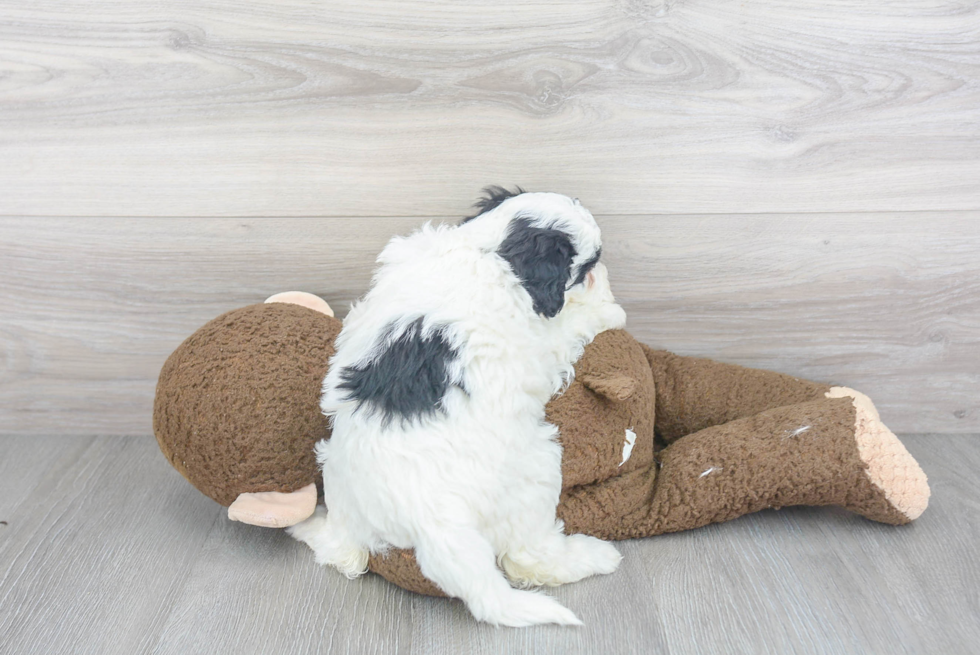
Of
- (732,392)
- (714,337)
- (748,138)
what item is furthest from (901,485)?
(748,138)

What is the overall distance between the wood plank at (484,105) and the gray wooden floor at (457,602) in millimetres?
493

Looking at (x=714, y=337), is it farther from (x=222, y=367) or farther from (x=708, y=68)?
(x=222, y=367)

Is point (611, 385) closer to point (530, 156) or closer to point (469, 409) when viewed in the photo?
point (469, 409)

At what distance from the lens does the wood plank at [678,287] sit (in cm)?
119

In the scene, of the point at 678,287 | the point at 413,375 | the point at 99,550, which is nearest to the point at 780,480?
the point at 678,287

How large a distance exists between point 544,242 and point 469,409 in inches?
8.7

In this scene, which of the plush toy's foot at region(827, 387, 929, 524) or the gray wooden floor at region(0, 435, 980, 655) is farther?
the plush toy's foot at region(827, 387, 929, 524)

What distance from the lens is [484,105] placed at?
1.13 m

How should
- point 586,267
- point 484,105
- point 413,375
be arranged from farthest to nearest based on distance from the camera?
point 484,105, point 586,267, point 413,375

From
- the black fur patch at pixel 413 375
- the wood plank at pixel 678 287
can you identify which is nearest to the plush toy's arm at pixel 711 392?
the wood plank at pixel 678 287

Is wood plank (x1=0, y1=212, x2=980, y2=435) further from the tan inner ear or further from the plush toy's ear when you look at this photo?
the plush toy's ear

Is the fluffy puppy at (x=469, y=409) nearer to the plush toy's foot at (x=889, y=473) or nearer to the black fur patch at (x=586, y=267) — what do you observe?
the black fur patch at (x=586, y=267)

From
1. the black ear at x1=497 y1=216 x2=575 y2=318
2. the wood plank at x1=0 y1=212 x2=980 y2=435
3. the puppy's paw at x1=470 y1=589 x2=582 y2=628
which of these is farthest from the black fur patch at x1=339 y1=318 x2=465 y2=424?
the wood plank at x1=0 y1=212 x2=980 y2=435

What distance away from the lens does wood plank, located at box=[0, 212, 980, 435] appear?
3.89 feet
